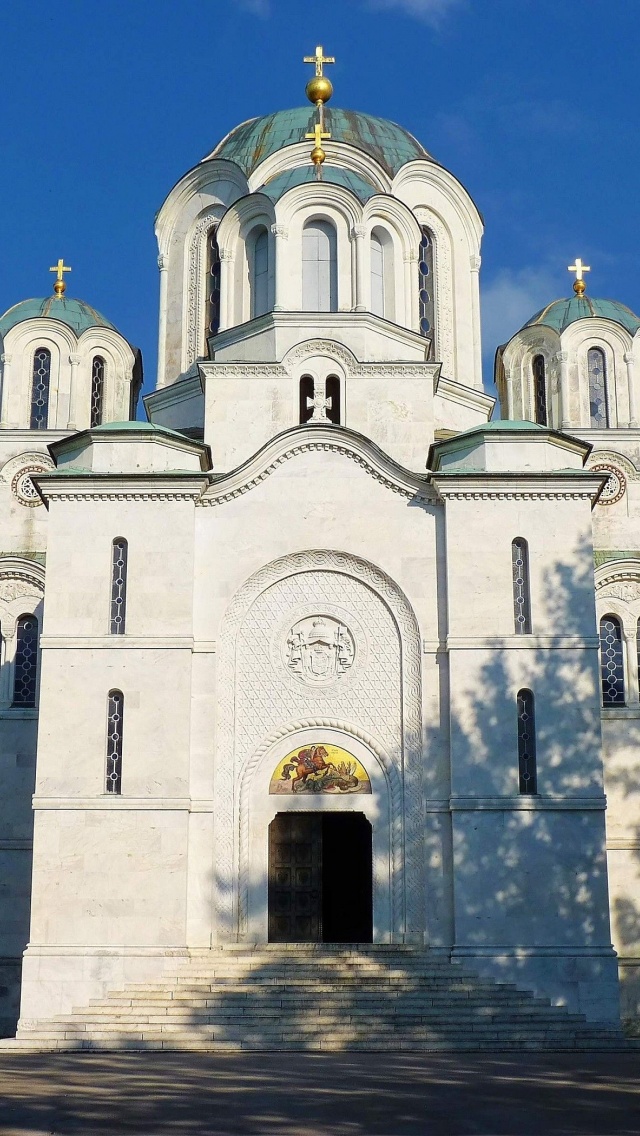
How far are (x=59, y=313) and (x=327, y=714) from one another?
9.04 m

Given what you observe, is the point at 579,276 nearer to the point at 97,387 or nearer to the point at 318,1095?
the point at 97,387

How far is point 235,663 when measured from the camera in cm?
1856

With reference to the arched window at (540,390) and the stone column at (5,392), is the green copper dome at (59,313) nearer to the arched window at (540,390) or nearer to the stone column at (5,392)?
the stone column at (5,392)

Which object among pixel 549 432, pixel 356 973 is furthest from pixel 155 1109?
pixel 549 432

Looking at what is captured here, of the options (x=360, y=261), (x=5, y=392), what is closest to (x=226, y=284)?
(x=360, y=261)

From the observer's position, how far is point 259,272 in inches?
880

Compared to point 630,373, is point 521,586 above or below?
below

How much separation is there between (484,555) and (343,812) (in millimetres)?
3634

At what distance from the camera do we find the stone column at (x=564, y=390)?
2302cm

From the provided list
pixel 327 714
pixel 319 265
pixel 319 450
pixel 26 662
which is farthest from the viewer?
pixel 319 265

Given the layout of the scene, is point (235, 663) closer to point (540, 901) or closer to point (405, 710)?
point (405, 710)

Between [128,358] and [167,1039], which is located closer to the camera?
[167,1039]

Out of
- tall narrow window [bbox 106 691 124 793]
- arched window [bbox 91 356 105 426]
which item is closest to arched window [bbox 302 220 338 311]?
arched window [bbox 91 356 105 426]

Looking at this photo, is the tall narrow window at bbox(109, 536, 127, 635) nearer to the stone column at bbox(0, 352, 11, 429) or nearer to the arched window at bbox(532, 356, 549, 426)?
the stone column at bbox(0, 352, 11, 429)
